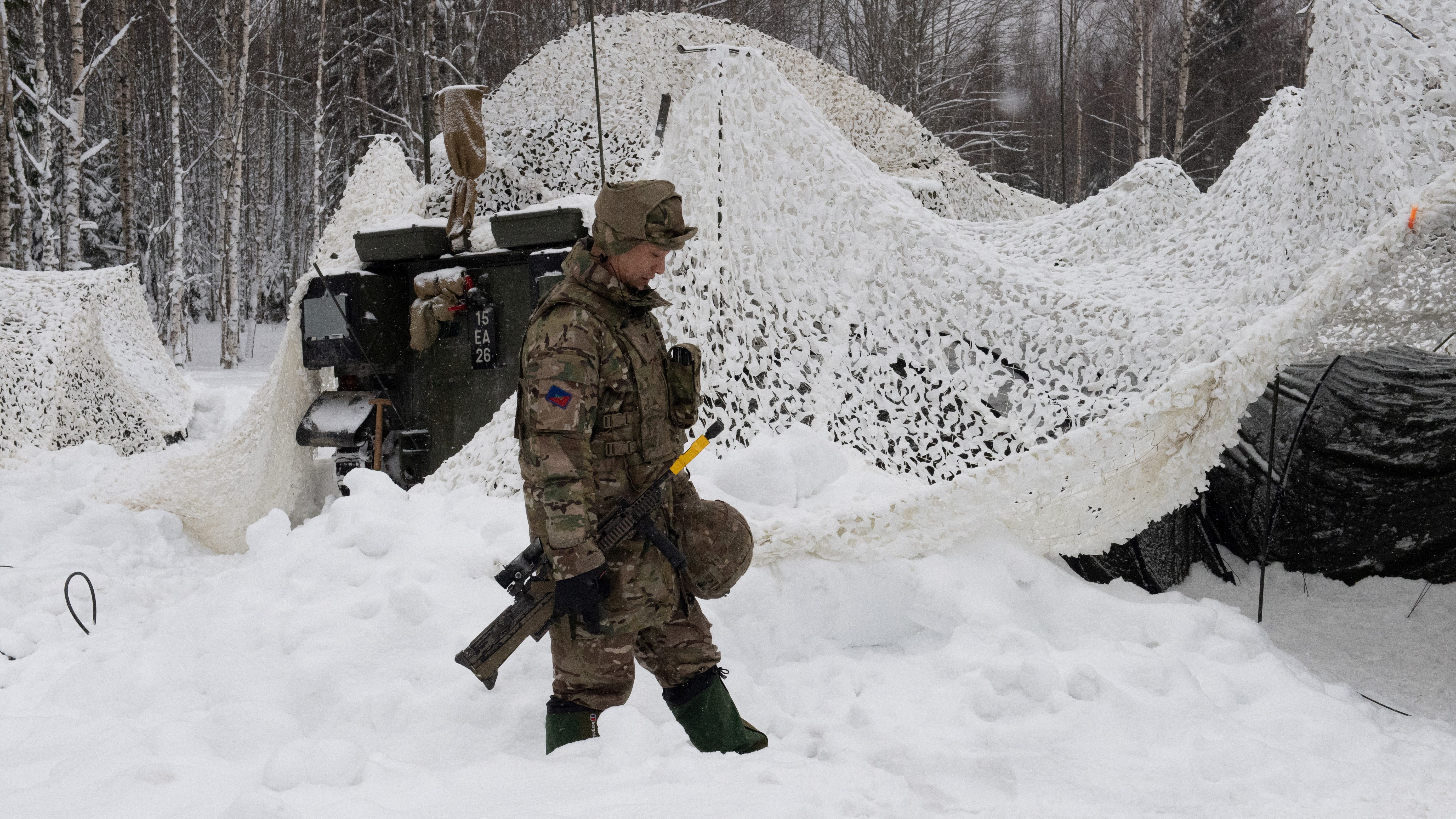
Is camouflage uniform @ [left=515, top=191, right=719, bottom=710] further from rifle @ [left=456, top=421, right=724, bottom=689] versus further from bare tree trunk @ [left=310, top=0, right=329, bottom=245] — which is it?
bare tree trunk @ [left=310, top=0, right=329, bottom=245]

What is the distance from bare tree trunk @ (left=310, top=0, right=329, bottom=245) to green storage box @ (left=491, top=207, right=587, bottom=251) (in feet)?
44.2

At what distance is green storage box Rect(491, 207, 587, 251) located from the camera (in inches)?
191

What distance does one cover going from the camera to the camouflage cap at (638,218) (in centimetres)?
265

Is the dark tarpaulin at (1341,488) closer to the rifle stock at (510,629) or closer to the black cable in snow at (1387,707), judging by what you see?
the black cable in snow at (1387,707)

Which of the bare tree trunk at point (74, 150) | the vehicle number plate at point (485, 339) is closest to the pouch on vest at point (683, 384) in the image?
the vehicle number plate at point (485, 339)

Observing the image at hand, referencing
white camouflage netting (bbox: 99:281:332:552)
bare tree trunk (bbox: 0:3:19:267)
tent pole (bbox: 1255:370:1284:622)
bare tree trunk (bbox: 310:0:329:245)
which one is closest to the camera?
tent pole (bbox: 1255:370:1284:622)

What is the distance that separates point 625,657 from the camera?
275cm

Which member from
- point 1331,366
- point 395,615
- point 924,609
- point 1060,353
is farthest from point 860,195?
point 395,615

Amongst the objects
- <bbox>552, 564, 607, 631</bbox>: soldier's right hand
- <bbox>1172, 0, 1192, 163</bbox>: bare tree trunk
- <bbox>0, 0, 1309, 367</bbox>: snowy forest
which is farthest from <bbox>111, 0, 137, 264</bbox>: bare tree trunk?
<bbox>552, 564, 607, 631</bbox>: soldier's right hand

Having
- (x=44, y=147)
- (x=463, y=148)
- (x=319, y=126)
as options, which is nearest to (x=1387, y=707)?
(x=463, y=148)

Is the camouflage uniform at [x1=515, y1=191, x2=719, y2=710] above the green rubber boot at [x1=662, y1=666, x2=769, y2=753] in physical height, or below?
above

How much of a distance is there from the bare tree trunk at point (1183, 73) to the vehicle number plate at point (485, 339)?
14215 millimetres

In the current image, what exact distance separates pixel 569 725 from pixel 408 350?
134 inches

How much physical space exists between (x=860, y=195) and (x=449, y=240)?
241 centimetres
